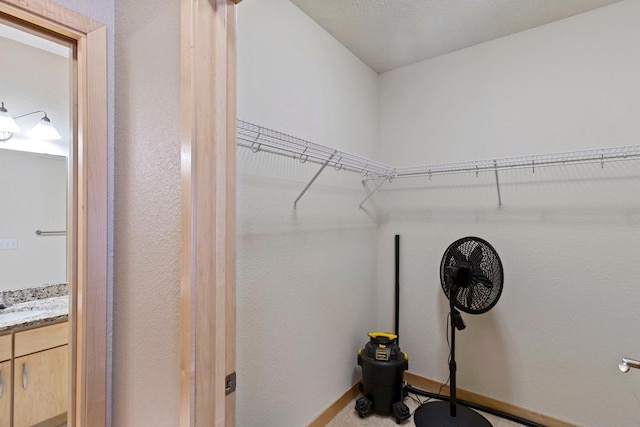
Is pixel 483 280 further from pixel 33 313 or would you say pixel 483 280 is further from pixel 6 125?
pixel 6 125

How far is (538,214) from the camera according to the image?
203cm

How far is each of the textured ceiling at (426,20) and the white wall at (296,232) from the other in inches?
5.1

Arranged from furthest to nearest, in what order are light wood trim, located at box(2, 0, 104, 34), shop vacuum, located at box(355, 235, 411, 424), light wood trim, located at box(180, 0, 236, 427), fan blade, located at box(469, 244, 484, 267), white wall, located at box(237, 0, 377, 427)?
1. shop vacuum, located at box(355, 235, 411, 424)
2. fan blade, located at box(469, 244, 484, 267)
3. white wall, located at box(237, 0, 377, 427)
4. light wood trim, located at box(2, 0, 104, 34)
5. light wood trim, located at box(180, 0, 236, 427)

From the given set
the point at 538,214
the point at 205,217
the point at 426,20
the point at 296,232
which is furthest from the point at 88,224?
the point at 538,214

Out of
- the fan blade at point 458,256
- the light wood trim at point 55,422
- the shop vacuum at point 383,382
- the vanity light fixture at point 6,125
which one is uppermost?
the vanity light fixture at point 6,125

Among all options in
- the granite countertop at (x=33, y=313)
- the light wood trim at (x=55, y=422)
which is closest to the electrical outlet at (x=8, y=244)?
the granite countertop at (x=33, y=313)

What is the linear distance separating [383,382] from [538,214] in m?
1.48

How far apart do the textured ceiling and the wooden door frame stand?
45.8 inches

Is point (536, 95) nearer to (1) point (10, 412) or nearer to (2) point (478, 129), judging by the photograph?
(2) point (478, 129)

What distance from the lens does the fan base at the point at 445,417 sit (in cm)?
190

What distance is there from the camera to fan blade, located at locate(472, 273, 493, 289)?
184cm

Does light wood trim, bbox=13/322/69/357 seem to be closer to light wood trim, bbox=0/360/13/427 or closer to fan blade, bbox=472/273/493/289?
light wood trim, bbox=0/360/13/427

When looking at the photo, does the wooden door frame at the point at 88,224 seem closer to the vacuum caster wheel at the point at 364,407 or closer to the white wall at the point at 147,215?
the white wall at the point at 147,215


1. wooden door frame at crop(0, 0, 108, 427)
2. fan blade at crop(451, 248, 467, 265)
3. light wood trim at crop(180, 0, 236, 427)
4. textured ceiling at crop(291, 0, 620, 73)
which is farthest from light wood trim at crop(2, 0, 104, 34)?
fan blade at crop(451, 248, 467, 265)
